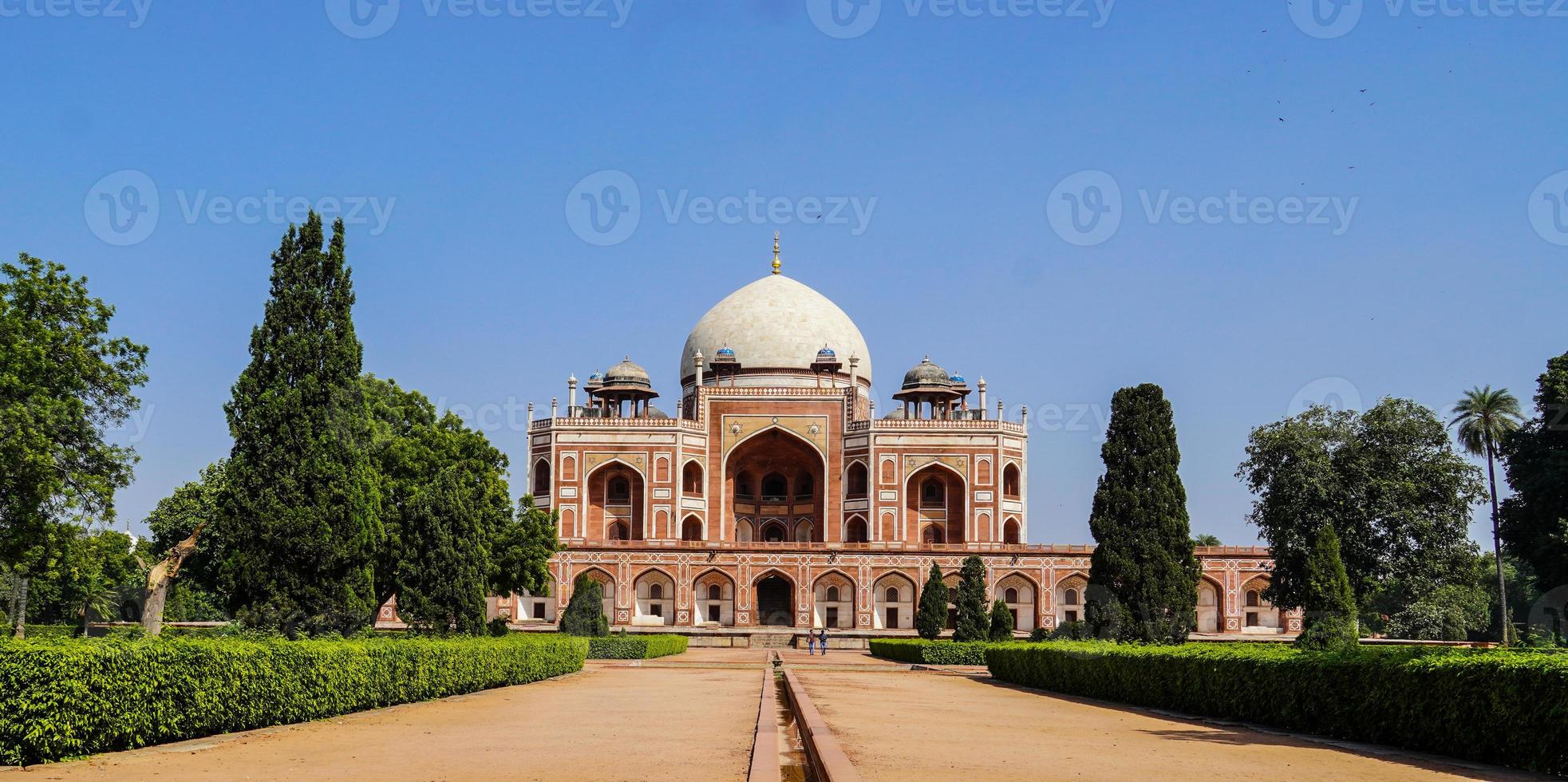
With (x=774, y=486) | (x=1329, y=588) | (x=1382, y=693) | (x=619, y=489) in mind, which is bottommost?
(x=1382, y=693)

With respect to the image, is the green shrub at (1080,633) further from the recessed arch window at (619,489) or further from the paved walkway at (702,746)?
the recessed arch window at (619,489)

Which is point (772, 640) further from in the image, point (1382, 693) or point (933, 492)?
point (1382, 693)

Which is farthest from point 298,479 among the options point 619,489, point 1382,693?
point 619,489

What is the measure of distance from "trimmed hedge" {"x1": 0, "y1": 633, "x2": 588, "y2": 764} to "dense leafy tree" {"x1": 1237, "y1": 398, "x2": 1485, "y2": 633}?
2457cm

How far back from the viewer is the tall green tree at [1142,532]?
22.8 m

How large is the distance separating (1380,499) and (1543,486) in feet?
13.2

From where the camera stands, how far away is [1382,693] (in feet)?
36.0

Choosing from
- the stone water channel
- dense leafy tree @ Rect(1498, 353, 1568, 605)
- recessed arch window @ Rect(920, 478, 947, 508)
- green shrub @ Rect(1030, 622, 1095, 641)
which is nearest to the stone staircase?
recessed arch window @ Rect(920, 478, 947, 508)

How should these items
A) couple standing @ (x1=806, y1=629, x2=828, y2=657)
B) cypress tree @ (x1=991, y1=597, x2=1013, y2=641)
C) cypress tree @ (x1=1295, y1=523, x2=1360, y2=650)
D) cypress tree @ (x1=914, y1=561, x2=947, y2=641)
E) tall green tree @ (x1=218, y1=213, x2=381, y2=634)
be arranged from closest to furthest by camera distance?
tall green tree @ (x1=218, y1=213, x2=381, y2=634)
cypress tree @ (x1=1295, y1=523, x2=1360, y2=650)
cypress tree @ (x1=991, y1=597, x2=1013, y2=641)
cypress tree @ (x1=914, y1=561, x2=947, y2=641)
couple standing @ (x1=806, y1=629, x2=828, y2=657)

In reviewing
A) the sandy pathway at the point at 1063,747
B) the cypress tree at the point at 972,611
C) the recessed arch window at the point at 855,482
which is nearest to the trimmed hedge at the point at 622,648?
the cypress tree at the point at 972,611

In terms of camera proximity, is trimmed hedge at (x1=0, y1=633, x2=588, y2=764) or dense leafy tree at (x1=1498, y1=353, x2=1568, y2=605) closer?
trimmed hedge at (x1=0, y1=633, x2=588, y2=764)

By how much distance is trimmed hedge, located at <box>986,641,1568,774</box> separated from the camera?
360 inches

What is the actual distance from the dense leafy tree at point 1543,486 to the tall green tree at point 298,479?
88.6ft

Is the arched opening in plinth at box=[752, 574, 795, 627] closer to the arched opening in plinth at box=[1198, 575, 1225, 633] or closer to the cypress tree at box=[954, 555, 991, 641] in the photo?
the arched opening in plinth at box=[1198, 575, 1225, 633]
